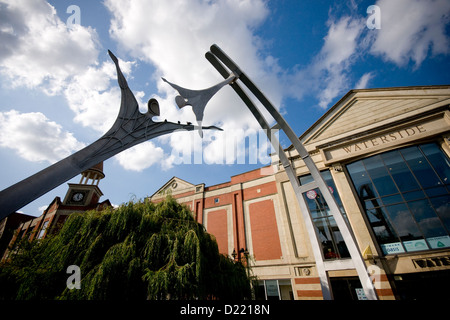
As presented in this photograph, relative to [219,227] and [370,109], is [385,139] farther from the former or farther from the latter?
[219,227]

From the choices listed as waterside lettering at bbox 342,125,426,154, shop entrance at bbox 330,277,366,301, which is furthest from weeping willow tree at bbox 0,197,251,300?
waterside lettering at bbox 342,125,426,154

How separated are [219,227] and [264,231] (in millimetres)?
4482

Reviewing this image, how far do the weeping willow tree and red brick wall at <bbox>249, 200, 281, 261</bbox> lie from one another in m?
5.88

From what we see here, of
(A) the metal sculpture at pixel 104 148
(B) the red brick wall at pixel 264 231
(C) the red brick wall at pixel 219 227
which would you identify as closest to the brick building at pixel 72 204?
(C) the red brick wall at pixel 219 227

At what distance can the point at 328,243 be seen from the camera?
452 inches

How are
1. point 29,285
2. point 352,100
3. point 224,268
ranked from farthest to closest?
point 352,100 < point 224,268 < point 29,285

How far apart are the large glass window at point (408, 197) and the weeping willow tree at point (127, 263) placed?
329 inches

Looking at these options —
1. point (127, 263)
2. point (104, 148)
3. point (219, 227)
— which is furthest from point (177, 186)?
point (104, 148)

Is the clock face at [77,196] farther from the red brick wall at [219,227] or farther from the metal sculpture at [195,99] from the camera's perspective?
the metal sculpture at [195,99]

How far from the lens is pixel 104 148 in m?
4.28

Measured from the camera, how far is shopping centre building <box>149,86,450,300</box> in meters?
9.29

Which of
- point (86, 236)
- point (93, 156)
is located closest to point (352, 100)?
point (93, 156)

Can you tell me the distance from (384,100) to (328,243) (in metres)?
10.8
